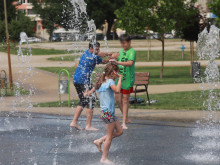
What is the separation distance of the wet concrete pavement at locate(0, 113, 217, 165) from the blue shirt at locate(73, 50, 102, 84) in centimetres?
97

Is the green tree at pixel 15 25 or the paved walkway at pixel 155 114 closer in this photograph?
the paved walkway at pixel 155 114

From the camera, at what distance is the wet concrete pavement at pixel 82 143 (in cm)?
685

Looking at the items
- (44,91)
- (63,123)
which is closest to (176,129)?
(63,123)

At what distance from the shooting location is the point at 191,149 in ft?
24.7

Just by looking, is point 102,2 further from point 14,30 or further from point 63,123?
point 63,123

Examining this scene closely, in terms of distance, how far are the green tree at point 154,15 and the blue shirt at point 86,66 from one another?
557 inches

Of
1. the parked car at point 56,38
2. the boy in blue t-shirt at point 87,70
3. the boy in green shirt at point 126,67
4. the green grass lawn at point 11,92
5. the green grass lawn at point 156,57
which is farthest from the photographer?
the parked car at point 56,38

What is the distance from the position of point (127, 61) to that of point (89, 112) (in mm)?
1198

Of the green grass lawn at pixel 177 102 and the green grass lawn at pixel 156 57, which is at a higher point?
the green grass lawn at pixel 177 102

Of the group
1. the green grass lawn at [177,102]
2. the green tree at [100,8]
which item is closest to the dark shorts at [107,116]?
the green grass lawn at [177,102]

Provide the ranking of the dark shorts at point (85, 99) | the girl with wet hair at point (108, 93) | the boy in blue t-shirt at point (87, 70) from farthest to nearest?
1. the dark shorts at point (85, 99)
2. the boy in blue t-shirt at point (87, 70)
3. the girl with wet hair at point (108, 93)

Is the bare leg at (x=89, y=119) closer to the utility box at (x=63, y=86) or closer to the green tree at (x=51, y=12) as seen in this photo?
the utility box at (x=63, y=86)

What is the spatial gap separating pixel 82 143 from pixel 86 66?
1.54 m

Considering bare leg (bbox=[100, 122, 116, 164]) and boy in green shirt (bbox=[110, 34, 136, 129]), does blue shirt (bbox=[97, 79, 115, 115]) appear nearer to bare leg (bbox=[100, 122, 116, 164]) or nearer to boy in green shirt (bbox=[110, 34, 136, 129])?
bare leg (bbox=[100, 122, 116, 164])
